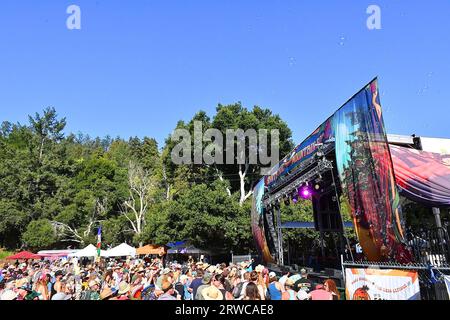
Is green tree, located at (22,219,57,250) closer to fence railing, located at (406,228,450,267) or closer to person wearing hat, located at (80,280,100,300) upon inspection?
person wearing hat, located at (80,280,100,300)

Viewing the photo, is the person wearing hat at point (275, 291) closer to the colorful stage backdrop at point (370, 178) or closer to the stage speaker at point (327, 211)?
the colorful stage backdrop at point (370, 178)

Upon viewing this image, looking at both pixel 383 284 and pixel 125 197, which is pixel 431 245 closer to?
pixel 383 284

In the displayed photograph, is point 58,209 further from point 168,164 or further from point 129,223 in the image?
point 168,164

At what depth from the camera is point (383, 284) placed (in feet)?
18.1

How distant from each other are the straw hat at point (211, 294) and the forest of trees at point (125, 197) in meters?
16.9

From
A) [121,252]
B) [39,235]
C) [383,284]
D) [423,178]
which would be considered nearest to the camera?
[383,284]

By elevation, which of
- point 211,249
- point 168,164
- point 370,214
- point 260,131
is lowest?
point 211,249

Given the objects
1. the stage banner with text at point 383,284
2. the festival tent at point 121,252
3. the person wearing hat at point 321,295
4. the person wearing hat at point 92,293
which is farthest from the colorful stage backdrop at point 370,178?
the festival tent at point 121,252

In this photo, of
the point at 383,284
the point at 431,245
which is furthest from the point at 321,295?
the point at 431,245
